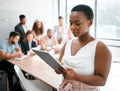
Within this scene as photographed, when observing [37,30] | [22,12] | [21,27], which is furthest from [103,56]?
[22,12]

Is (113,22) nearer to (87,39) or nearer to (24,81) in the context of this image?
(24,81)

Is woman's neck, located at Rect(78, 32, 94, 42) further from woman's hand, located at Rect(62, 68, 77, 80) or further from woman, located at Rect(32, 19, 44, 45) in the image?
woman, located at Rect(32, 19, 44, 45)

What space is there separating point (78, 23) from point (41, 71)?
163 cm

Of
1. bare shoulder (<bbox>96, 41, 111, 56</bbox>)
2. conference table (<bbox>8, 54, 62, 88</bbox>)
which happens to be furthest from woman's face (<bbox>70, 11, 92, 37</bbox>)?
conference table (<bbox>8, 54, 62, 88</bbox>)

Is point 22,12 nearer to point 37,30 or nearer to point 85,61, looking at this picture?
point 37,30

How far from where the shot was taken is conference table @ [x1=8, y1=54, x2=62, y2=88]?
2.16 m

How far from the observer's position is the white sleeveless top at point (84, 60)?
107cm

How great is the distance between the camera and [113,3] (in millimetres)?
5879

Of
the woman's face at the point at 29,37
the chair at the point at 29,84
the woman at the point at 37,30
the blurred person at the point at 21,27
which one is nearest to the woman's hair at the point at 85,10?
the chair at the point at 29,84

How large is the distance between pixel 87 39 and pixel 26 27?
468cm

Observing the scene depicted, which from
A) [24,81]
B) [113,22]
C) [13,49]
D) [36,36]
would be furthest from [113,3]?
[24,81]

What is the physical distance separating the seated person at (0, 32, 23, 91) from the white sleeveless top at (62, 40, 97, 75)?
2.61 meters

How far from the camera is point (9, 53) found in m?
3.71

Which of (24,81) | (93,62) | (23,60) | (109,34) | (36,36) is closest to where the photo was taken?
(93,62)
